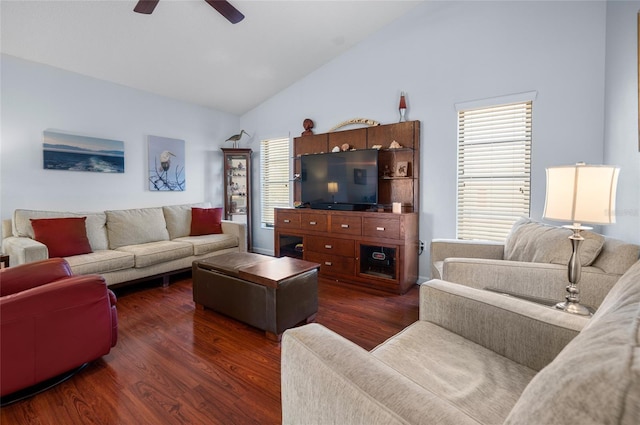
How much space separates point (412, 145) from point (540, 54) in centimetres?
139

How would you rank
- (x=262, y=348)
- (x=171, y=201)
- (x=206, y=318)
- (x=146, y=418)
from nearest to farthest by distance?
(x=146, y=418) < (x=262, y=348) < (x=206, y=318) < (x=171, y=201)

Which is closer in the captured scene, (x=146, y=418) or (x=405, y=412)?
(x=405, y=412)

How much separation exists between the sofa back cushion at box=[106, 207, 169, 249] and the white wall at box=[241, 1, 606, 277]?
2589 millimetres

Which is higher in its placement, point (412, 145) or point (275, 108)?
point (275, 108)

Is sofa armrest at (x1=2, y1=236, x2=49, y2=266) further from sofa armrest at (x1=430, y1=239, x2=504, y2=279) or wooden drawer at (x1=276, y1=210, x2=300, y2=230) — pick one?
sofa armrest at (x1=430, y1=239, x2=504, y2=279)

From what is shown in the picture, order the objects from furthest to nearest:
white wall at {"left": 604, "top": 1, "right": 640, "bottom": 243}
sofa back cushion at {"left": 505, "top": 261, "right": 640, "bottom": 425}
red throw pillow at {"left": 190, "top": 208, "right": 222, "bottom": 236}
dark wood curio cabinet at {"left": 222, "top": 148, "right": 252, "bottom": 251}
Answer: dark wood curio cabinet at {"left": 222, "top": 148, "right": 252, "bottom": 251} < red throw pillow at {"left": 190, "top": 208, "right": 222, "bottom": 236} < white wall at {"left": 604, "top": 1, "right": 640, "bottom": 243} < sofa back cushion at {"left": 505, "top": 261, "right": 640, "bottom": 425}

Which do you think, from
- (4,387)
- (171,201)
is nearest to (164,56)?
(171,201)

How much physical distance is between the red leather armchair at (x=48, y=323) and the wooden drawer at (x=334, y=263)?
7.62ft

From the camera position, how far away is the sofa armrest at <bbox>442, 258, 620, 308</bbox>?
1.60 m

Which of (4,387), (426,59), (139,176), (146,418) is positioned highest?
(426,59)

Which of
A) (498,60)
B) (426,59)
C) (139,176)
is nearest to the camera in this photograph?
(498,60)

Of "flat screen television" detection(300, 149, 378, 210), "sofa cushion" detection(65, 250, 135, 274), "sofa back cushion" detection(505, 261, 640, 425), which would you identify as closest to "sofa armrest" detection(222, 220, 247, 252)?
"flat screen television" detection(300, 149, 378, 210)

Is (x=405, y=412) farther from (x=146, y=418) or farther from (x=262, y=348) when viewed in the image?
(x=262, y=348)

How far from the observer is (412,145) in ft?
11.5
